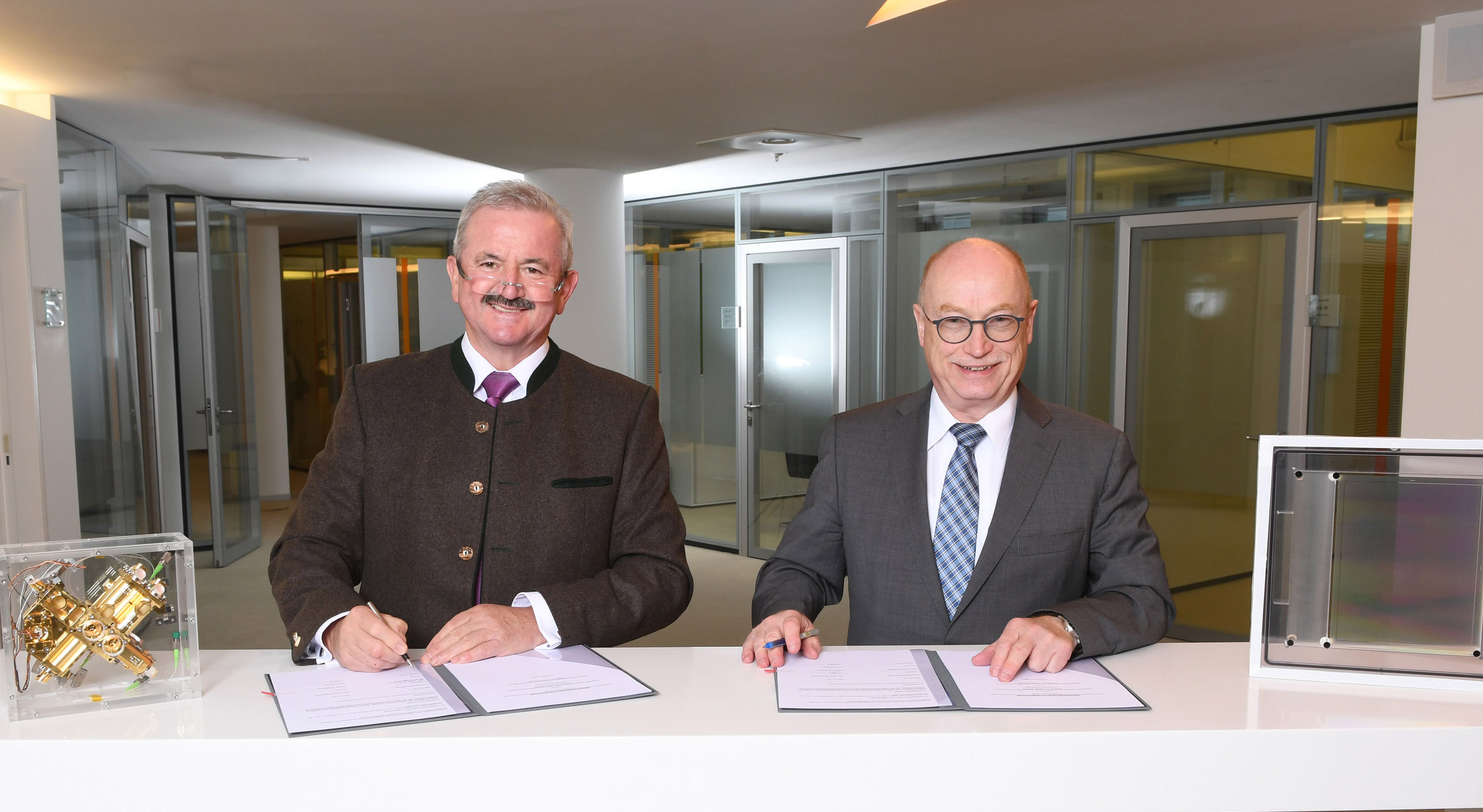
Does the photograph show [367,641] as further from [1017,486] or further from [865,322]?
[865,322]

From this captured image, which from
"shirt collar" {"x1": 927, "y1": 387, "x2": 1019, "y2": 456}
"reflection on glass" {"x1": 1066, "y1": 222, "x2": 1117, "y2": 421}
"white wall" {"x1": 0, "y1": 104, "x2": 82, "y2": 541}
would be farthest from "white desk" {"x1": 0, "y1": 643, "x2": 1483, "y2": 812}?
"reflection on glass" {"x1": 1066, "y1": 222, "x2": 1117, "y2": 421}

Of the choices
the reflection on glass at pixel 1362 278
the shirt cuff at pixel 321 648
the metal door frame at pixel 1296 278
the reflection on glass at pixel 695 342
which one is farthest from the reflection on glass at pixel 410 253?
the shirt cuff at pixel 321 648

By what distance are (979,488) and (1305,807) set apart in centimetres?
84

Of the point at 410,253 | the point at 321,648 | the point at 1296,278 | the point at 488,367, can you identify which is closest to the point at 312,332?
the point at 410,253

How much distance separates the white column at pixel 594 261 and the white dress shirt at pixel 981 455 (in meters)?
5.17

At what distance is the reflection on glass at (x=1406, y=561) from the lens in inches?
65.6

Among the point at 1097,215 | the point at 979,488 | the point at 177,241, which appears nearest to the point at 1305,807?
the point at 979,488

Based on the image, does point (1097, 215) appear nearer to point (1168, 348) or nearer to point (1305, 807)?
point (1168, 348)

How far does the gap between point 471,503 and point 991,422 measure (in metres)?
1.07

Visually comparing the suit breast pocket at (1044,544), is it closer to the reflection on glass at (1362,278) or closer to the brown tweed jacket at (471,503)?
the brown tweed jacket at (471,503)

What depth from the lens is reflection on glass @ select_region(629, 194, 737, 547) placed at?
845 cm

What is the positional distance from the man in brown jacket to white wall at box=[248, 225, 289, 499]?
28.5ft

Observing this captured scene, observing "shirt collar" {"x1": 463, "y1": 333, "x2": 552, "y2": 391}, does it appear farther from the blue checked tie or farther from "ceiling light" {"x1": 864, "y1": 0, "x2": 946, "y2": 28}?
"ceiling light" {"x1": 864, "y1": 0, "x2": 946, "y2": 28}

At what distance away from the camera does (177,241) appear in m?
8.24
